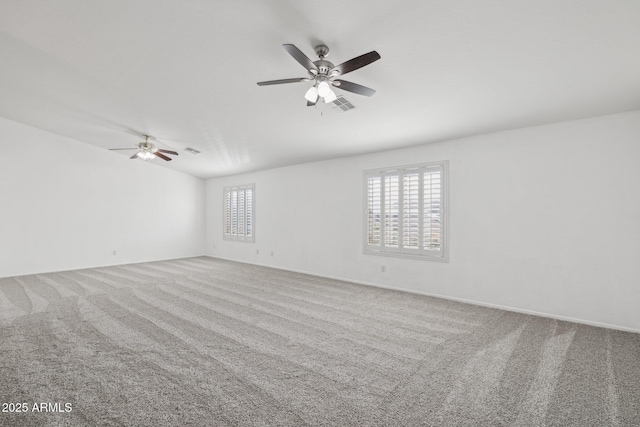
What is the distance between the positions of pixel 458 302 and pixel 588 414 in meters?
2.74

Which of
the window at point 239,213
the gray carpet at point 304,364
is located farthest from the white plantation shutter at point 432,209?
the window at point 239,213

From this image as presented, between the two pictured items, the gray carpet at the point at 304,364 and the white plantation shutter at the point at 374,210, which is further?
the white plantation shutter at the point at 374,210

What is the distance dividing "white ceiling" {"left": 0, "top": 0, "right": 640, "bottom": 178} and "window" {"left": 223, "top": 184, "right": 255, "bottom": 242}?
354 centimetres

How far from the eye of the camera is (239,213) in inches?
353

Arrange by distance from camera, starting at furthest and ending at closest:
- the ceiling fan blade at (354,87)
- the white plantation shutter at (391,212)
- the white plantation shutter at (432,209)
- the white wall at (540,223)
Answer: the white plantation shutter at (391,212) → the white plantation shutter at (432,209) → the white wall at (540,223) → the ceiling fan blade at (354,87)

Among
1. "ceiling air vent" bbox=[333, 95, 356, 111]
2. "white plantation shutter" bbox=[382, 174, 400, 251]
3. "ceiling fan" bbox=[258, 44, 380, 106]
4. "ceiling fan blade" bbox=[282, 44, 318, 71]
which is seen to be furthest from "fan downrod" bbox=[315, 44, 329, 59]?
"white plantation shutter" bbox=[382, 174, 400, 251]

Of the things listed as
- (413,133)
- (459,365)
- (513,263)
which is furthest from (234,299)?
(513,263)

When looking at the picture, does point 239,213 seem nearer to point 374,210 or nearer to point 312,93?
point 374,210

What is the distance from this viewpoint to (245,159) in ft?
23.7

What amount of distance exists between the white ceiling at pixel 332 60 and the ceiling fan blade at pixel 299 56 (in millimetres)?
381

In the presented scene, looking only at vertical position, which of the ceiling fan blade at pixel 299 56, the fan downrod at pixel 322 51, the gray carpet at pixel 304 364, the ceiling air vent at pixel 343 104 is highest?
the fan downrod at pixel 322 51

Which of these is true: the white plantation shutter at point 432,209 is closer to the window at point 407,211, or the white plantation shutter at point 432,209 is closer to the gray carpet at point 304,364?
the window at point 407,211

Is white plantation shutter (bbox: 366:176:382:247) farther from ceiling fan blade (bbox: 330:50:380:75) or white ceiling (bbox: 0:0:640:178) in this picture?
ceiling fan blade (bbox: 330:50:380:75)

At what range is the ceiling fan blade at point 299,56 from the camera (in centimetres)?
222
